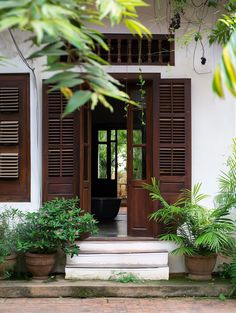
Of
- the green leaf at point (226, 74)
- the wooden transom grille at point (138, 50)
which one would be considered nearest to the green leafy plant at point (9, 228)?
the wooden transom grille at point (138, 50)

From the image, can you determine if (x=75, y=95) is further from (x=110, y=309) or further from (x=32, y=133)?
(x=32, y=133)

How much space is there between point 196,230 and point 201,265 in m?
0.43

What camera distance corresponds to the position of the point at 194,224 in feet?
18.0

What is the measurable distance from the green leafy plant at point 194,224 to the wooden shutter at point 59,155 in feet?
3.33

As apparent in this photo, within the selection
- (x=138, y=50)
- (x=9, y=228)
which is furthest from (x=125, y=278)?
(x=138, y=50)

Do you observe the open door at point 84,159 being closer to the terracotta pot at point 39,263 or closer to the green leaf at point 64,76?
the terracotta pot at point 39,263

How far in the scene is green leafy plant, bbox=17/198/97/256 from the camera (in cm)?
531

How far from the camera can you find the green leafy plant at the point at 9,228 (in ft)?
17.9

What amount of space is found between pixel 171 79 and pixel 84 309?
10.0 feet

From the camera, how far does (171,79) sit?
19.6 ft

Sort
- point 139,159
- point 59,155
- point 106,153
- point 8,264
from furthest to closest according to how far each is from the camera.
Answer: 1. point 106,153
2. point 139,159
3. point 59,155
4. point 8,264

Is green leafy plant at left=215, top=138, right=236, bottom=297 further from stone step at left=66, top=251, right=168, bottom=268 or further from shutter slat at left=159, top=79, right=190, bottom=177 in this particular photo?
stone step at left=66, top=251, right=168, bottom=268

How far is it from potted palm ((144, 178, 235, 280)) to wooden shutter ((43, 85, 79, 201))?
111 cm

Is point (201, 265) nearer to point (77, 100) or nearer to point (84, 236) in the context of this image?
point (84, 236)
